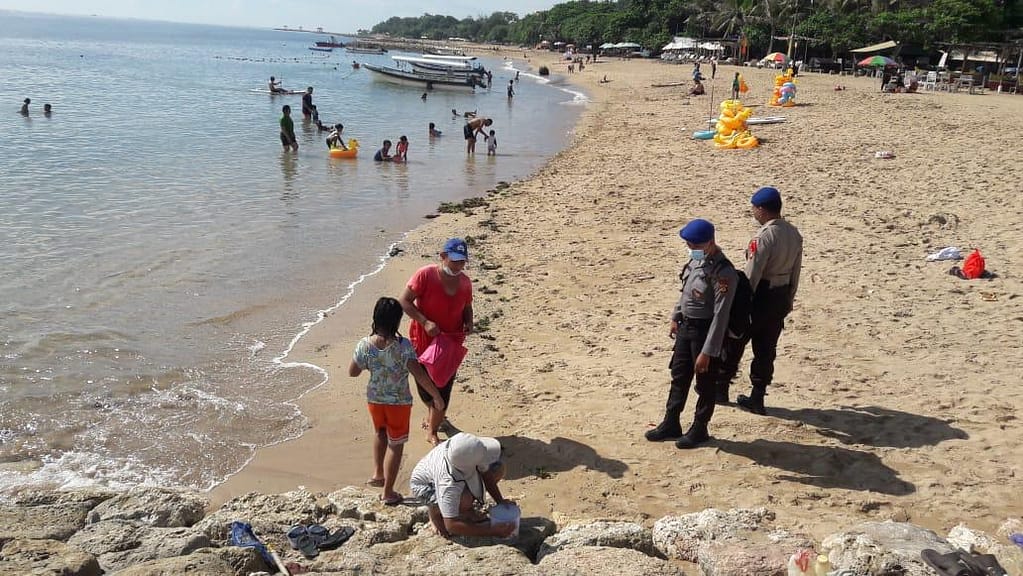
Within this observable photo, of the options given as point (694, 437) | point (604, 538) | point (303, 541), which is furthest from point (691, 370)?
point (303, 541)

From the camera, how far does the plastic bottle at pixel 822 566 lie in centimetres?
339

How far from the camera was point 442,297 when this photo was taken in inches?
214

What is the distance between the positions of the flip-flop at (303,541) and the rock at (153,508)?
0.81 m

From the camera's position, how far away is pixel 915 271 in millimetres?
8781

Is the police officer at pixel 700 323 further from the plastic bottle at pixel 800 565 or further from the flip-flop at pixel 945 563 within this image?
the flip-flop at pixel 945 563

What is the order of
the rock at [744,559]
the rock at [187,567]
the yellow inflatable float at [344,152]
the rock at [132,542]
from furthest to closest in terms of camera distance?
the yellow inflatable float at [344,152]
the rock at [132,542]
the rock at [744,559]
the rock at [187,567]

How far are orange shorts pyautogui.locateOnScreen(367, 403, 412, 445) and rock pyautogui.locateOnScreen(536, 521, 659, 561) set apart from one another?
1317 millimetres

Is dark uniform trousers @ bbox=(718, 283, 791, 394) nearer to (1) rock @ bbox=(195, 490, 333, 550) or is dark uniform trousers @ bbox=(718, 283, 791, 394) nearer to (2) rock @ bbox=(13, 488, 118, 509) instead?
(1) rock @ bbox=(195, 490, 333, 550)

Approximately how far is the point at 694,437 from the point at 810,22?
57229 millimetres

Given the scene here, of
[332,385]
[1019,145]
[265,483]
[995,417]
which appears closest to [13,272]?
[332,385]

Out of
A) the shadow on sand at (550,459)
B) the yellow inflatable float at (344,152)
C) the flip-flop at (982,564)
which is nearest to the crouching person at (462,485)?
the shadow on sand at (550,459)

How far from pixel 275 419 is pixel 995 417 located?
19.2 feet

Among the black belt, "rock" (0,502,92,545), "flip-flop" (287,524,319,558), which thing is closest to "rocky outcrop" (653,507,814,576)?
the black belt

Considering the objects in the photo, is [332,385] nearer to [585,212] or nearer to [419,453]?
[419,453]
